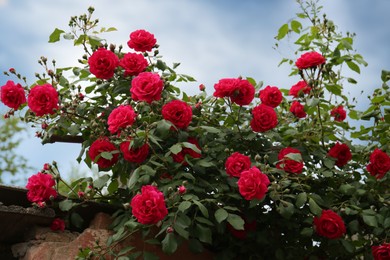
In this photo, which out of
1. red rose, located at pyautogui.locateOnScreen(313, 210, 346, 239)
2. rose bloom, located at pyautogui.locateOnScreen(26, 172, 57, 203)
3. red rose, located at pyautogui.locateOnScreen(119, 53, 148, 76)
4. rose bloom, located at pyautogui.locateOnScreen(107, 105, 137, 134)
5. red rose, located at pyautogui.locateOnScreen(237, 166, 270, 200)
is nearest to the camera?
red rose, located at pyautogui.locateOnScreen(237, 166, 270, 200)

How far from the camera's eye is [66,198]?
3363 millimetres

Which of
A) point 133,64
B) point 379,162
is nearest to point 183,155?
point 133,64

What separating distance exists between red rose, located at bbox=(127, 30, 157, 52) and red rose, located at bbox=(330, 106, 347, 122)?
1447 millimetres

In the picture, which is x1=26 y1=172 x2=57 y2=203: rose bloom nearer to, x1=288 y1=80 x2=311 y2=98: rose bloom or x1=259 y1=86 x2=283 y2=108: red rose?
x1=259 y1=86 x2=283 y2=108: red rose

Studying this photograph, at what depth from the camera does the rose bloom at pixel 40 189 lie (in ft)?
10.4

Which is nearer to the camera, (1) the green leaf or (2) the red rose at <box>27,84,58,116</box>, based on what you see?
(2) the red rose at <box>27,84,58,116</box>

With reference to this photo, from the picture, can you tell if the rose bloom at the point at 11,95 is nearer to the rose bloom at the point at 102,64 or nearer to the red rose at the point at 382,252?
the rose bloom at the point at 102,64

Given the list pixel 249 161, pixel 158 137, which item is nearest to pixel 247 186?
pixel 249 161

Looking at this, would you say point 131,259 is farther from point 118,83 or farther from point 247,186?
point 118,83

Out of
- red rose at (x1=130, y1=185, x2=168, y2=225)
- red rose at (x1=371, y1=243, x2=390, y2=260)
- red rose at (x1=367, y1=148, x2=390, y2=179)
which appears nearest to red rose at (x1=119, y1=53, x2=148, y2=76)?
red rose at (x1=130, y1=185, x2=168, y2=225)

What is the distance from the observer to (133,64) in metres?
3.50

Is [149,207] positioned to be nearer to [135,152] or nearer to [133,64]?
[135,152]

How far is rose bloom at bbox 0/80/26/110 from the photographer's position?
3551 millimetres

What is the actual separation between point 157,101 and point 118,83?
0.35m
